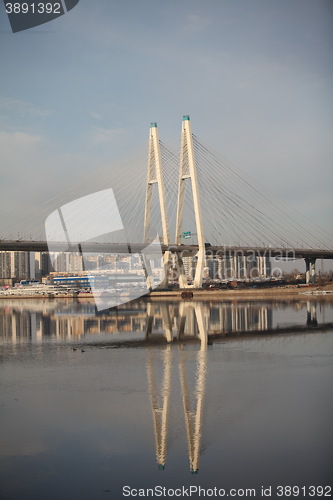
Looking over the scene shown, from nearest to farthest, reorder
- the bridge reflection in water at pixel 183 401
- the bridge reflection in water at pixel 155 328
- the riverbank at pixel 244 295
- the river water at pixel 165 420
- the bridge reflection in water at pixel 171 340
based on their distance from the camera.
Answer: the river water at pixel 165 420
the bridge reflection in water at pixel 183 401
the bridge reflection in water at pixel 171 340
the bridge reflection in water at pixel 155 328
the riverbank at pixel 244 295

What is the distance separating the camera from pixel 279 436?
5.02 metres

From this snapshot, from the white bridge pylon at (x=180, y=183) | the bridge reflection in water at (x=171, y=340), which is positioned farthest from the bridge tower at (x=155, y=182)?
the bridge reflection in water at (x=171, y=340)

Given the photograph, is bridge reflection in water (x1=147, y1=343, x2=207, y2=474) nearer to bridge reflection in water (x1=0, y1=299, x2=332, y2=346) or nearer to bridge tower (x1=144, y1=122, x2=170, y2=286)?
bridge reflection in water (x1=0, y1=299, x2=332, y2=346)

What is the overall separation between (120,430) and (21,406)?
152 cm

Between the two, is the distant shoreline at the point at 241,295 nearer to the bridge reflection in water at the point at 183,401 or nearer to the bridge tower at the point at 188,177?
the bridge tower at the point at 188,177

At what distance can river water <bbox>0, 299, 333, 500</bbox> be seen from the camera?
4172 mm

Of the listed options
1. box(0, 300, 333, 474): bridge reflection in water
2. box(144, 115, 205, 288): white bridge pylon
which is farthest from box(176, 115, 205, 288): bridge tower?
box(0, 300, 333, 474): bridge reflection in water

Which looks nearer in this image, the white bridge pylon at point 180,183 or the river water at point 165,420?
the river water at point 165,420

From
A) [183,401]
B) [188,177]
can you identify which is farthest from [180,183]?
[183,401]

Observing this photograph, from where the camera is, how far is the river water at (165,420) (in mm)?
4172

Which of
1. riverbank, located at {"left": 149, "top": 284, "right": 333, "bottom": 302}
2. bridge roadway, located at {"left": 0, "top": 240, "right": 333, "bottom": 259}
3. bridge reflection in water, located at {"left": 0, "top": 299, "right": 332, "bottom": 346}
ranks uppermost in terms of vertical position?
bridge roadway, located at {"left": 0, "top": 240, "right": 333, "bottom": 259}

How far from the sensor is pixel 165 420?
220 inches

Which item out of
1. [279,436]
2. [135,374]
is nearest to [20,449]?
[279,436]

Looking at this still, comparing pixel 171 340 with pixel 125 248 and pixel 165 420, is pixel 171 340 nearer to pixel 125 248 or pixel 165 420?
pixel 165 420
